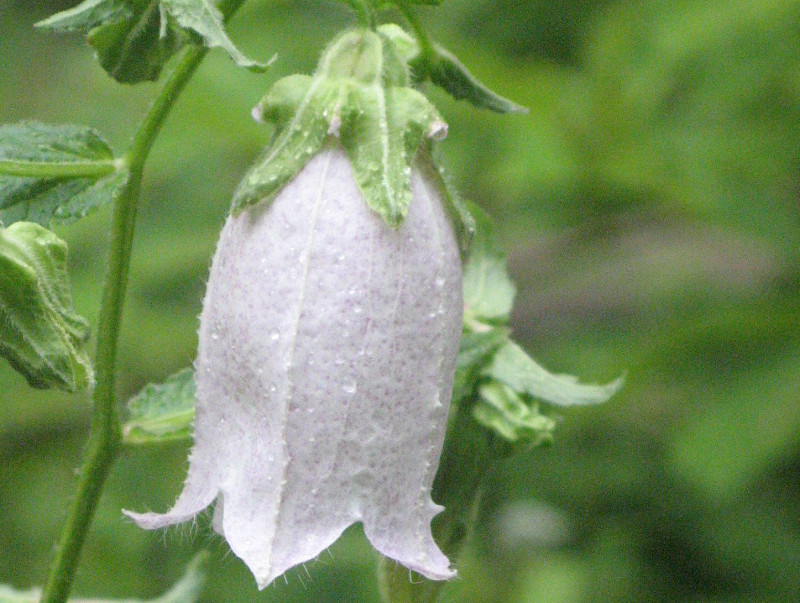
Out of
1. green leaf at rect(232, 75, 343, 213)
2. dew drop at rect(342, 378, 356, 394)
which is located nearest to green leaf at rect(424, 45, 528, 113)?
green leaf at rect(232, 75, 343, 213)

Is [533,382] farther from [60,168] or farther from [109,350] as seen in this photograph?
[60,168]

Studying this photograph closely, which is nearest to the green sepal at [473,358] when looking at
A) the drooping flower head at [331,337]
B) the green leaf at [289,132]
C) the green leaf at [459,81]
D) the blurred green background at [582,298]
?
the green leaf at [459,81]

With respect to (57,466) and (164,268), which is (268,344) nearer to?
(164,268)

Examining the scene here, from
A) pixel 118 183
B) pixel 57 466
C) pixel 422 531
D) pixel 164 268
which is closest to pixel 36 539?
pixel 57 466

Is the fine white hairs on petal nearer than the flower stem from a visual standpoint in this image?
Yes

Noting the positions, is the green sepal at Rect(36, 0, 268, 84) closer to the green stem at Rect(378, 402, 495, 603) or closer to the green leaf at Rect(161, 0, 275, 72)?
the green leaf at Rect(161, 0, 275, 72)

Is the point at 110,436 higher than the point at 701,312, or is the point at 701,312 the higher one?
the point at 110,436
